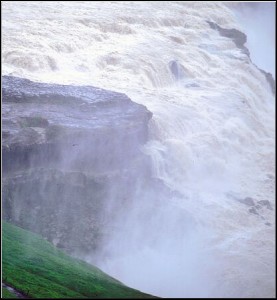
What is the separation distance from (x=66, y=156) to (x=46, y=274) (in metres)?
10.4

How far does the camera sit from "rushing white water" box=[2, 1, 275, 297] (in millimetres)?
23766

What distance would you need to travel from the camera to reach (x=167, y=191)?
2909 cm

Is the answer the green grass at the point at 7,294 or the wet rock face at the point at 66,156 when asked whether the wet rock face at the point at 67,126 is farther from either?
the green grass at the point at 7,294

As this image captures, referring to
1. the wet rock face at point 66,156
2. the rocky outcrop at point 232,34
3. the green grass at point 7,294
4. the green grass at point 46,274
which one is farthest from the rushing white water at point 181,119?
the green grass at point 7,294

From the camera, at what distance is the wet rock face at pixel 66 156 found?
25172mm

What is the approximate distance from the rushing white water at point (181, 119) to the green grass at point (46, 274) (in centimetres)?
440

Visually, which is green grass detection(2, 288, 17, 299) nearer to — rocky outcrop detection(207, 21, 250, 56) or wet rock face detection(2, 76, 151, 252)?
wet rock face detection(2, 76, 151, 252)

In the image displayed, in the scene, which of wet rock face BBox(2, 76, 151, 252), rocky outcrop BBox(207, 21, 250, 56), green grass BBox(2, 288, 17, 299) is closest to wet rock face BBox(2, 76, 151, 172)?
wet rock face BBox(2, 76, 151, 252)

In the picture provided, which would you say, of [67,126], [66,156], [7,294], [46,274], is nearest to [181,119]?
[67,126]

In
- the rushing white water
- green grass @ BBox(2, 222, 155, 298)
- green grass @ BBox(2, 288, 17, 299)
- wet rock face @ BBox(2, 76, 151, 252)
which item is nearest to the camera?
green grass @ BBox(2, 288, 17, 299)

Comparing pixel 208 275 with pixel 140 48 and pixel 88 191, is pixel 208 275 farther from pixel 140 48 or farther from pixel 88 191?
pixel 140 48

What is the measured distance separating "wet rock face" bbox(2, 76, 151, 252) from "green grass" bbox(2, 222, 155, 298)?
417 cm

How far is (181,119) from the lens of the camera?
112ft

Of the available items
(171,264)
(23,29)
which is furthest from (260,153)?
(23,29)
